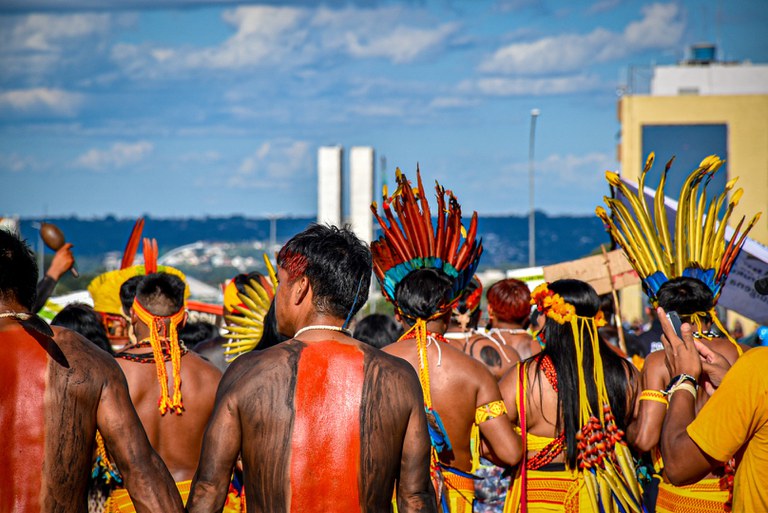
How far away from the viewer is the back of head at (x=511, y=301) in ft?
26.5

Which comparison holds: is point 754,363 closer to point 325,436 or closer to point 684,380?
point 684,380

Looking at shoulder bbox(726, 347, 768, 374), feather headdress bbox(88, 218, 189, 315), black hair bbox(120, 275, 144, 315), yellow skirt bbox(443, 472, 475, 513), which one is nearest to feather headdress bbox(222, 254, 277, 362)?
feather headdress bbox(88, 218, 189, 315)

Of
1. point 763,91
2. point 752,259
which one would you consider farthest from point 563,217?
point 752,259

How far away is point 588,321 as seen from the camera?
18.0 feet

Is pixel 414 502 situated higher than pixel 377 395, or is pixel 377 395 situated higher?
pixel 377 395

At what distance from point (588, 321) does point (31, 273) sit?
319 cm

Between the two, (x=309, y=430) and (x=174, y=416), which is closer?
(x=309, y=430)

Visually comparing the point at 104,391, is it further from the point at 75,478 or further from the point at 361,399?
the point at 361,399

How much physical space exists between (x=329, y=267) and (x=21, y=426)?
1175 millimetres

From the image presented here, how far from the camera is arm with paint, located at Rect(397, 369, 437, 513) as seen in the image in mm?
3396

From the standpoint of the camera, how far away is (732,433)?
351 cm

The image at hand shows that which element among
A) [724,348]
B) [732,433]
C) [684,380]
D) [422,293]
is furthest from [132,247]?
[732,433]

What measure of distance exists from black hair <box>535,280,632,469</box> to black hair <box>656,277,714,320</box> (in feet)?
1.39

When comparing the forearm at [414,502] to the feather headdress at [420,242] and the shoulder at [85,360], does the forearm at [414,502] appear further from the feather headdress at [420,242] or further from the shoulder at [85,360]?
the feather headdress at [420,242]
